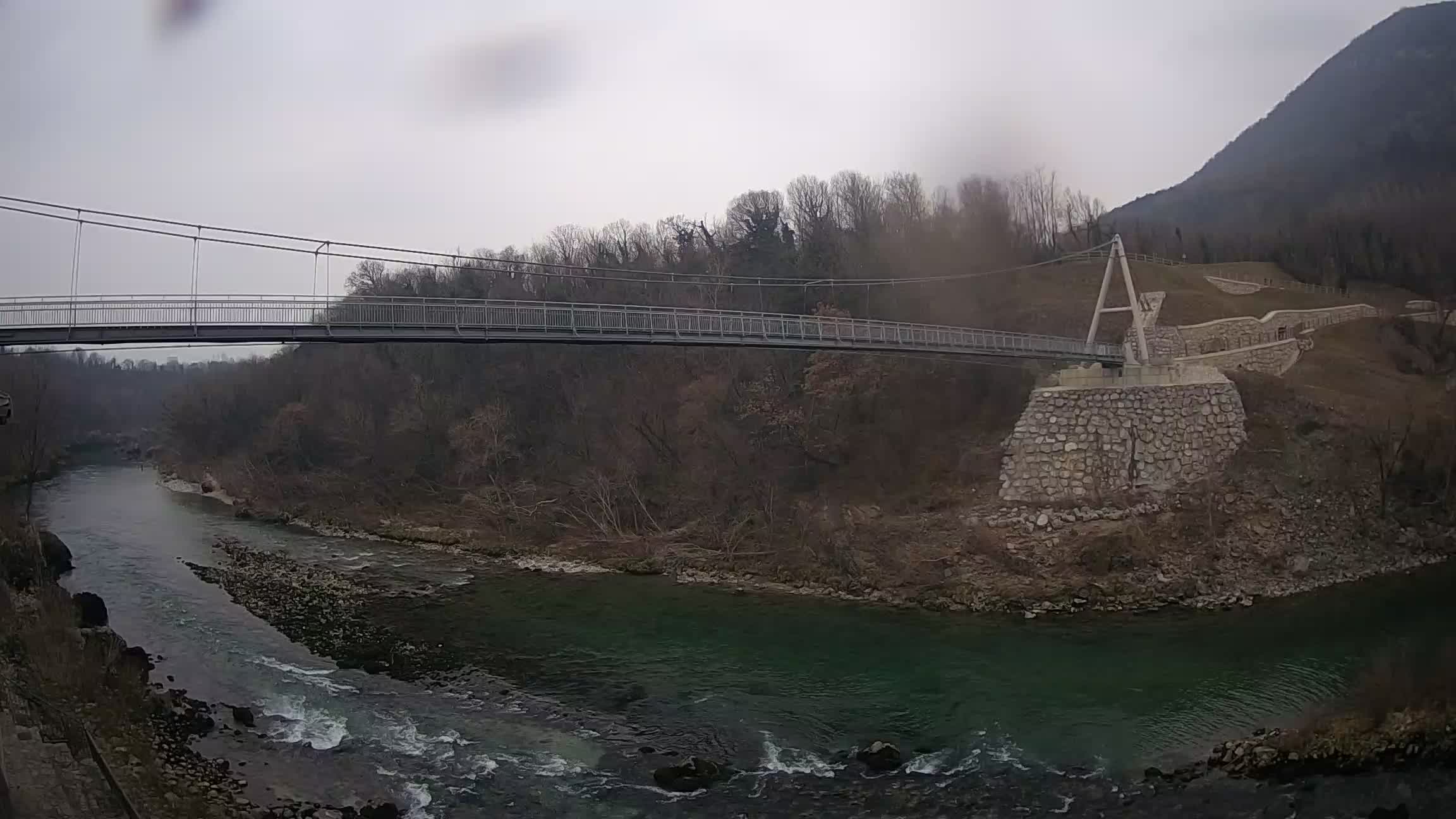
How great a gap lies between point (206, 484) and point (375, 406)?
9.40 metres

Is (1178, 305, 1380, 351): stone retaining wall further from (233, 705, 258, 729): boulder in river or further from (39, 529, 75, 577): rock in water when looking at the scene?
(39, 529, 75, 577): rock in water

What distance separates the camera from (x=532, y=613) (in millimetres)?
20578

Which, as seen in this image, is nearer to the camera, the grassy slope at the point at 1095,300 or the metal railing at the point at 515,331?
the metal railing at the point at 515,331

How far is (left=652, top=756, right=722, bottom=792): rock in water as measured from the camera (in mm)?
11422

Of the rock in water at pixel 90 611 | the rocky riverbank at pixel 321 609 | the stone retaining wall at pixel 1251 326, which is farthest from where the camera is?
the stone retaining wall at pixel 1251 326

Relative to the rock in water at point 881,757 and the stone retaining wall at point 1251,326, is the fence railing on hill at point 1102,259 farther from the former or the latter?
the rock in water at point 881,757

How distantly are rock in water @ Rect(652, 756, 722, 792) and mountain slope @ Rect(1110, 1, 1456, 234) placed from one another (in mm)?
53807

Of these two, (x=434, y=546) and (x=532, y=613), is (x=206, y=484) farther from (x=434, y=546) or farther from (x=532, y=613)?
(x=532, y=613)

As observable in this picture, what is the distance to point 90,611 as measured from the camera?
18.9 metres

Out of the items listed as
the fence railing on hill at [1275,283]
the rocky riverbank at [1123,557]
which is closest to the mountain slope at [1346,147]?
the fence railing on hill at [1275,283]

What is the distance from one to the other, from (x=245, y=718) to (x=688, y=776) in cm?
767

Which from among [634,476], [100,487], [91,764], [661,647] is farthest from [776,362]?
[100,487]

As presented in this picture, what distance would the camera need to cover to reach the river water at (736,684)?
11984mm

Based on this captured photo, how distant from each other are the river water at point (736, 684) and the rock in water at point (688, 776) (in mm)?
272
